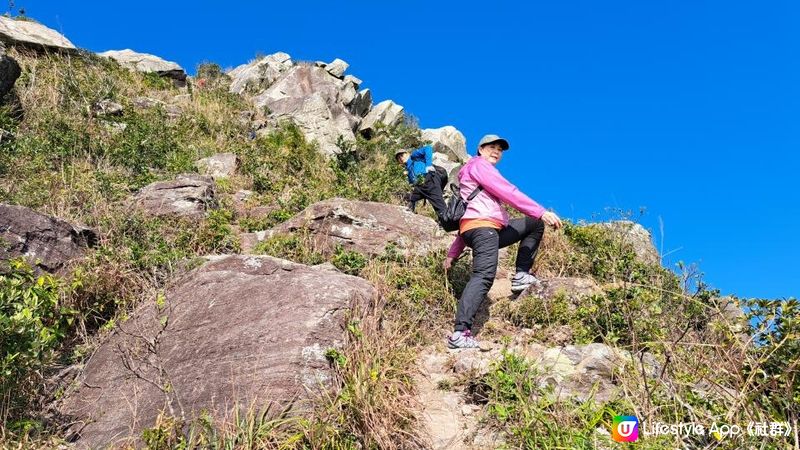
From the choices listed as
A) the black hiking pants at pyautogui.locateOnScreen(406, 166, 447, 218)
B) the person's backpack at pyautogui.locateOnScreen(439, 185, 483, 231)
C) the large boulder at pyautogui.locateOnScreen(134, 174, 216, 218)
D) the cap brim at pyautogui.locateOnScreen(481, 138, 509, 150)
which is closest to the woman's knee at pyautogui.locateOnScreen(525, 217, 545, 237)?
the person's backpack at pyautogui.locateOnScreen(439, 185, 483, 231)

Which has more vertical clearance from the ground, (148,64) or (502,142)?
(148,64)

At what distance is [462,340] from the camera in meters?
4.48

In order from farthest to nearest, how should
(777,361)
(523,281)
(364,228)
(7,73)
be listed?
(7,73) < (364,228) < (523,281) < (777,361)

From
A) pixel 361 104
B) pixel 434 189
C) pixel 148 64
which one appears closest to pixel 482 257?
pixel 434 189

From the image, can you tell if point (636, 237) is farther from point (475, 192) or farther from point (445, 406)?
point (445, 406)

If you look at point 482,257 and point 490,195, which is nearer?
point 482,257

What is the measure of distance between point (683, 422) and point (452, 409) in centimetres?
151

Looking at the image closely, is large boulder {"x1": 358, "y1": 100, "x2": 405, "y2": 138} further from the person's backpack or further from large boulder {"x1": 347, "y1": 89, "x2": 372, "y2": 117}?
the person's backpack

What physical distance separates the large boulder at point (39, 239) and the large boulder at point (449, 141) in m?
13.4

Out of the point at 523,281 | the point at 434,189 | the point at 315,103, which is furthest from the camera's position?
the point at 315,103

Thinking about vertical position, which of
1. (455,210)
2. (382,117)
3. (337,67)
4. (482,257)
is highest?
(337,67)

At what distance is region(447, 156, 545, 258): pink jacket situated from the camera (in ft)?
15.6

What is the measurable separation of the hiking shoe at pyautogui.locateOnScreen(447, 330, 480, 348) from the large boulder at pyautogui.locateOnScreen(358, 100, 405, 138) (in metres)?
13.9

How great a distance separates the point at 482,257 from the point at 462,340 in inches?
29.5
